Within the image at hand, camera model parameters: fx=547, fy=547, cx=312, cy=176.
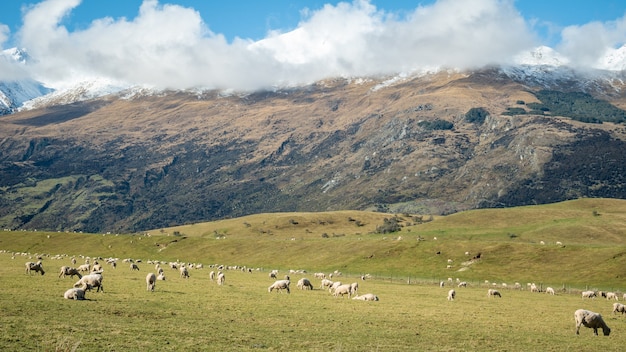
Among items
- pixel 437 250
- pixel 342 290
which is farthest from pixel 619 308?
pixel 437 250

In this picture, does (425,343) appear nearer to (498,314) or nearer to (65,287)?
(498,314)

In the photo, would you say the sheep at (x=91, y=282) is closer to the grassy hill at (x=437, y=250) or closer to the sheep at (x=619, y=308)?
the sheep at (x=619, y=308)

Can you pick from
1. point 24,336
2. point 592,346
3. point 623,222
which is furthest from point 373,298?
point 623,222

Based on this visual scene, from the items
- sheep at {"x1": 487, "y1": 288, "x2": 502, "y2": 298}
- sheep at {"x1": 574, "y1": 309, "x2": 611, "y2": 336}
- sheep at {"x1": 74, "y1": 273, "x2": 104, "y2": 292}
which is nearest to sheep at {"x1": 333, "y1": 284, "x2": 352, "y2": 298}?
sheep at {"x1": 487, "y1": 288, "x2": 502, "y2": 298}

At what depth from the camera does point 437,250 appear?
132875 mm

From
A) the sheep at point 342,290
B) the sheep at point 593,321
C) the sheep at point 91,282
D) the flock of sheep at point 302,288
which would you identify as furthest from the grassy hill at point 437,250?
the sheep at point 91,282

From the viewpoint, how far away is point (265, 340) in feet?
101

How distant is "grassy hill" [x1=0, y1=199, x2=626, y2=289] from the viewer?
112375 mm

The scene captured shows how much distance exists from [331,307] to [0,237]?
180407 millimetres

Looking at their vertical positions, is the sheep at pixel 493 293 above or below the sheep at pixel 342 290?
below

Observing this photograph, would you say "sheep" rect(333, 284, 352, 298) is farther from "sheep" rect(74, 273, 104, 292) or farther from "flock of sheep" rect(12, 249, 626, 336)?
"sheep" rect(74, 273, 104, 292)

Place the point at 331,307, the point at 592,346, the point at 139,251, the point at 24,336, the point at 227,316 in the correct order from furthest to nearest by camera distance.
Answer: the point at 139,251
the point at 331,307
the point at 227,316
the point at 592,346
the point at 24,336

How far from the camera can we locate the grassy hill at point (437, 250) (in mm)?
112375

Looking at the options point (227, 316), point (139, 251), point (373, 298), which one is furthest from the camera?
point (139, 251)
